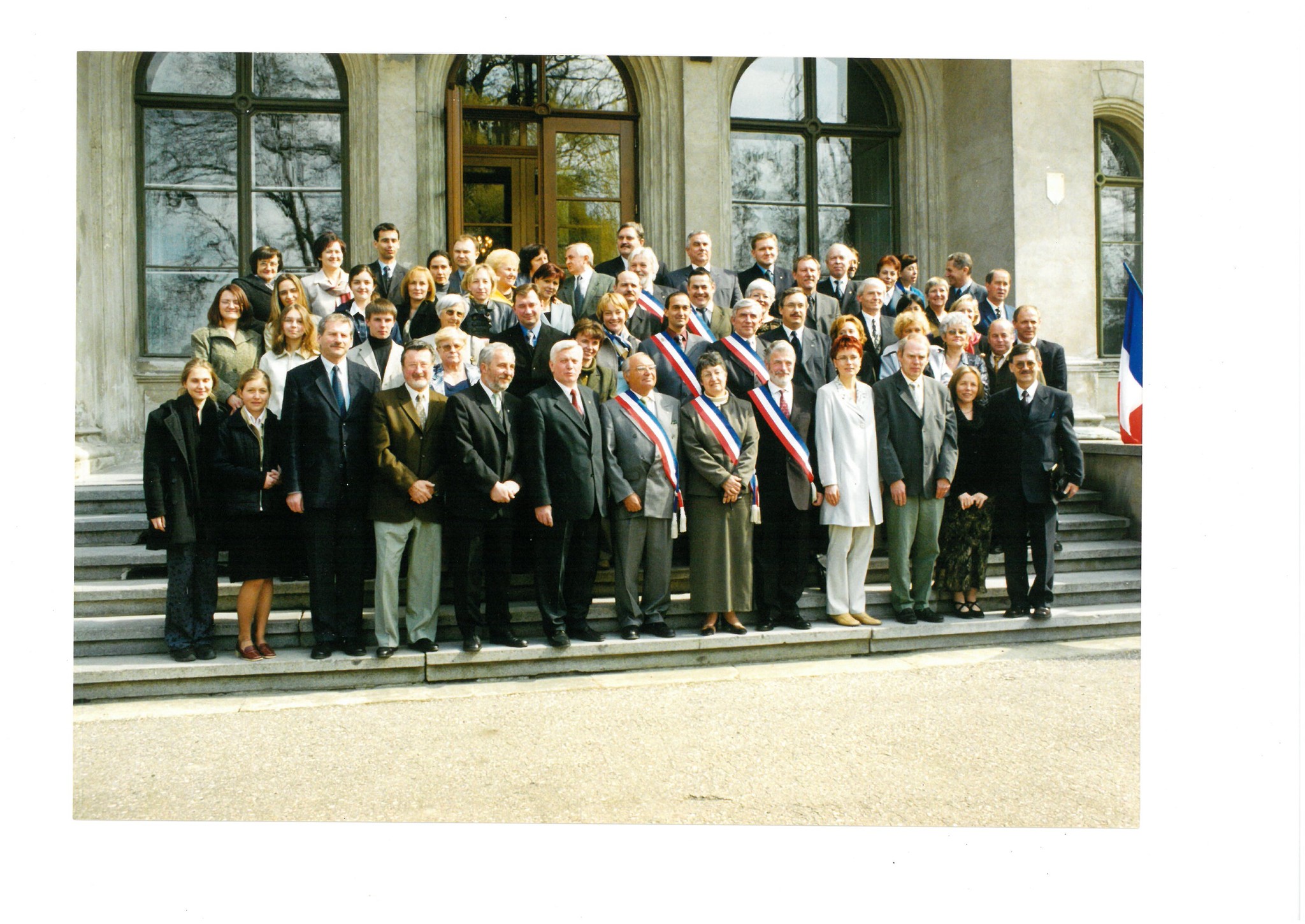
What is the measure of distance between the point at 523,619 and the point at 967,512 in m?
3.09

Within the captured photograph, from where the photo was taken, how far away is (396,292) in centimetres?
746

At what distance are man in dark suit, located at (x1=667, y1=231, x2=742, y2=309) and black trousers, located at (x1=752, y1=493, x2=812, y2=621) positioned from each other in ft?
6.13

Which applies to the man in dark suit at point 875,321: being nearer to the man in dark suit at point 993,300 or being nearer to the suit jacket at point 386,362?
the man in dark suit at point 993,300

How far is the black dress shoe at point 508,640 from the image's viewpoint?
230 inches

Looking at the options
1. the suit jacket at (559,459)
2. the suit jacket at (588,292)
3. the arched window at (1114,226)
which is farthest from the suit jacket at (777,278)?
the arched window at (1114,226)

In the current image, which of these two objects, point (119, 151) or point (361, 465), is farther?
point (119, 151)

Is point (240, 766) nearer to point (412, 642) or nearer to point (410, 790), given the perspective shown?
point (410, 790)

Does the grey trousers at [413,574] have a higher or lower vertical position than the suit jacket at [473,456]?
lower

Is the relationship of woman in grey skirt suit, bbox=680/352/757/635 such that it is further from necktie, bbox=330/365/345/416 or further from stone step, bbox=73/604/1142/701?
necktie, bbox=330/365/345/416

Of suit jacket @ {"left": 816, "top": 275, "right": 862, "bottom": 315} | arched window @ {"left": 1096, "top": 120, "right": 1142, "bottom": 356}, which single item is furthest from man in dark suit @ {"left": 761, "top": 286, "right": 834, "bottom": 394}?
arched window @ {"left": 1096, "top": 120, "right": 1142, "bottom": 356}

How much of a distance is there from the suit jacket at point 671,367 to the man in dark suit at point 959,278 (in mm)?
2551

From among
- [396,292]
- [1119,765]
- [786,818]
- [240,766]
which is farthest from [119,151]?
[1119,765]

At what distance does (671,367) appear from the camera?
666 centimetres

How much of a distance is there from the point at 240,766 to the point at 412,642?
4.88ft
